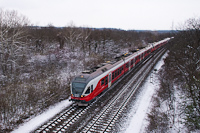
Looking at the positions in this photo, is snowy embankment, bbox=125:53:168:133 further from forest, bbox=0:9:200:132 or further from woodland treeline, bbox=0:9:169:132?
woodland treeline, bbox=0:9:169:132

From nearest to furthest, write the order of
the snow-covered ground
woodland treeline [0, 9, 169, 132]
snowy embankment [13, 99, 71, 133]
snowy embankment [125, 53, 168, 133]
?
snowy embankment [13, 99, 71, 133] → the snow-covered ground → snowy embankment [125, 53, 168, 133] → woodland treeline [0, 9, 169, 132]

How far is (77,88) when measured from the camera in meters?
14.5

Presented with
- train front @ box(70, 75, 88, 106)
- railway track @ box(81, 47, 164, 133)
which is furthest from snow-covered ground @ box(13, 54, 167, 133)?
train front @ box(70, 75, 88, 106)

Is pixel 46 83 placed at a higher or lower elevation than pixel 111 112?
higher

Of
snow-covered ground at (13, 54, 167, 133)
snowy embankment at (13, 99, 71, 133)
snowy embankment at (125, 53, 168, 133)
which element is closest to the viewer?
snowy embankment at (13, 99, 71, 133)

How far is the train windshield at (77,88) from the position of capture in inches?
561

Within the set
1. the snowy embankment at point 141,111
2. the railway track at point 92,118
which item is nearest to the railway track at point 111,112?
the railway track at point 92,118

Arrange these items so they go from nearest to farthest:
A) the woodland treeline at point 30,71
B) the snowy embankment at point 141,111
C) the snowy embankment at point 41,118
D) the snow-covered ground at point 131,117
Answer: the snowy embankment at point 41,118 → the snow-covered ground at point 131,117 → the snowy embankment at point 141,111 → the woodland treeline at point 30,71

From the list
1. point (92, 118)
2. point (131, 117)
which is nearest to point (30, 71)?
point (92, 118)

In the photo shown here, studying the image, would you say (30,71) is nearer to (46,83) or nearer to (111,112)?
(46,83)

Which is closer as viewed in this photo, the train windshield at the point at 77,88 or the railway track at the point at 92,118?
the railway track at the point at 92,118

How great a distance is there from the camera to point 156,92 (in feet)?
64.2

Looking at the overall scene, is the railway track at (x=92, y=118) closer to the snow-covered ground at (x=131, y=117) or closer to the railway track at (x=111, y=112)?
the railway track at (x=111, y=112)

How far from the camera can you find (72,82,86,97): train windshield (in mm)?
14242
